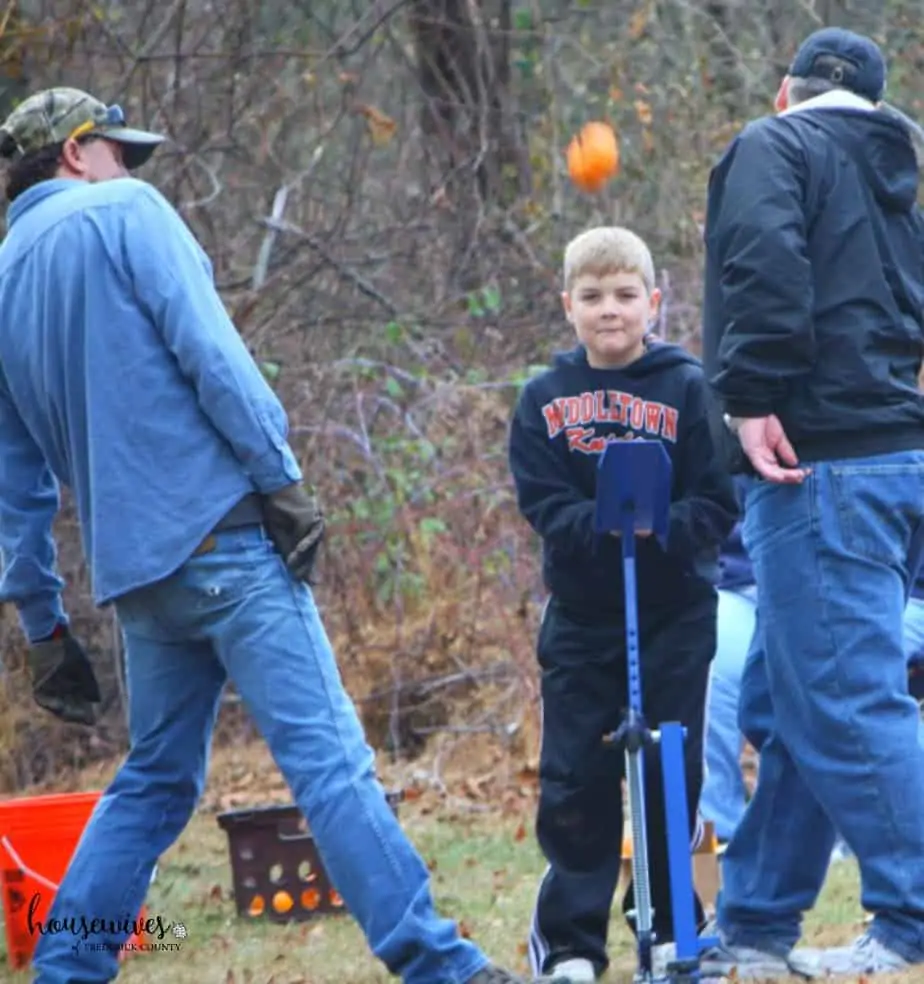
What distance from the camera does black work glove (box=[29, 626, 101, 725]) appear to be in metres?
5.41

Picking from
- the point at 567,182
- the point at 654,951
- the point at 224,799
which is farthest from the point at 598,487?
the point at 567,182

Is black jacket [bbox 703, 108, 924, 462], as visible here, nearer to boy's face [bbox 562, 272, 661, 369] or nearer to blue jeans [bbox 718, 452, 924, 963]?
blue jeans [bbox 718, 452, 924, 963]

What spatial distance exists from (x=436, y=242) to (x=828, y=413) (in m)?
6.28

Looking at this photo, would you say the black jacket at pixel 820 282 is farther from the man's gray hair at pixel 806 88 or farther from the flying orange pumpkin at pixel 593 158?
the flying orange pumpkin at pixel 593 158

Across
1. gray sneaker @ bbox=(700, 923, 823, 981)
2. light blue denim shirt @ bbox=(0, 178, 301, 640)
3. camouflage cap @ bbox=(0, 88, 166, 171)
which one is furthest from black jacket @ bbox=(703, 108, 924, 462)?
camouflage cap @ bbox=(0, 88, 166, 171)

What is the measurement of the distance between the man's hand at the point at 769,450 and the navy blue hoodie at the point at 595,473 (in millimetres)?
240

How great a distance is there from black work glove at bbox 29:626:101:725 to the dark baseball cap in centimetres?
219

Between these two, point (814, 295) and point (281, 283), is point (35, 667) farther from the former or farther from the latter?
point (281, 283)

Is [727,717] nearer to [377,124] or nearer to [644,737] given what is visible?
[644,737]

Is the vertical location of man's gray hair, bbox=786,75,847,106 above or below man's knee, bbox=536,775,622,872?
above

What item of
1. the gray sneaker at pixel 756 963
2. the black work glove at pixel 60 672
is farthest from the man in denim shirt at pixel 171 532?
the gray sneaker at pixel 756 963

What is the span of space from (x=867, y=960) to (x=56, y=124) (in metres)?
2.63

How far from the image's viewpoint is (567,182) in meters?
13.0

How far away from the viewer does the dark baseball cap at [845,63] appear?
17.2ft
